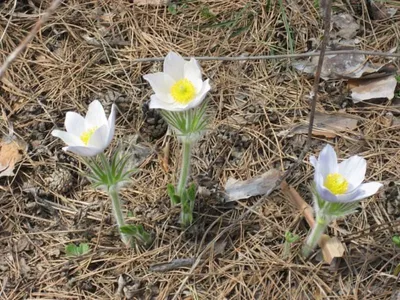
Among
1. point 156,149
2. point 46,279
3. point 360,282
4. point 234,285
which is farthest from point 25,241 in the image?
point 360,282

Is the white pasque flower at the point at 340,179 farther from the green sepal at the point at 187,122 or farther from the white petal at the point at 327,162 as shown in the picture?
the green sepal at the point at 187,122

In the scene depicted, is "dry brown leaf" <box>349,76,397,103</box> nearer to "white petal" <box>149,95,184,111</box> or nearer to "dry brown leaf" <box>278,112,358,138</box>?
"dry brown leaf" <box>278,112,358,138</box>

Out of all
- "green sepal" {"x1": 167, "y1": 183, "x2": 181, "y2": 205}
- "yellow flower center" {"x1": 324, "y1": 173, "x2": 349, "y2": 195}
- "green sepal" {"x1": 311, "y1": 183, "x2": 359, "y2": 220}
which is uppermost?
"yellow flower center" {"x1": 324, "y1": 173, "x2": 349, "y2": 195}

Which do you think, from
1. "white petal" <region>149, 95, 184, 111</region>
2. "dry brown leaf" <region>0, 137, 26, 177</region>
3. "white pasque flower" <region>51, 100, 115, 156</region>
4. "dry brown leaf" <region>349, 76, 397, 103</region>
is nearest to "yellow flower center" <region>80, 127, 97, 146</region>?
"white pasque flower" <region>51, 100, 115, 156</region>

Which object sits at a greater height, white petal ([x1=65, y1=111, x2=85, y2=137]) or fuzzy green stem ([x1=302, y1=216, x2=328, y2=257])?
white petal ([x1=65, y1=111, x2=85, y2=137])

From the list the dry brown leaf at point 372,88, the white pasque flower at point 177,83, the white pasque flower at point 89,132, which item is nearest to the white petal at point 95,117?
the white pasque flower at point 89,132

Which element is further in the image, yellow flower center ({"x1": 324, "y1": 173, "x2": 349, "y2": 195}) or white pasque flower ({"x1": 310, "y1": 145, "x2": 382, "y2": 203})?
yellow flower center ({"x1": 324, "y1": 173, "x2": 349, "y2": 195})

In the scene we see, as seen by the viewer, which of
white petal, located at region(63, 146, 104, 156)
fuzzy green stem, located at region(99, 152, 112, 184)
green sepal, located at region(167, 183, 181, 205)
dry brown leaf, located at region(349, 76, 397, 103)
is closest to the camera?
white petal, located at region(63, 146, 104, 156)

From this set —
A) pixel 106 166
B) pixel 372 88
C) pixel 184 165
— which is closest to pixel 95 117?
pixel 106 166
